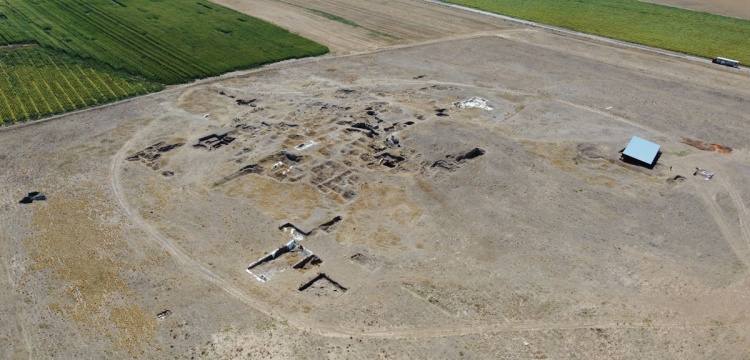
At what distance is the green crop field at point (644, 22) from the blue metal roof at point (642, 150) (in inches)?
1525

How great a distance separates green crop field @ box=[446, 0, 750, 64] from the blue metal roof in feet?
127

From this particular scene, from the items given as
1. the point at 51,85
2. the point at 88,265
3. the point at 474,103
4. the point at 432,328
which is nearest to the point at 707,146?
the point at 474,103

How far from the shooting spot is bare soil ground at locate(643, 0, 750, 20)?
347ft

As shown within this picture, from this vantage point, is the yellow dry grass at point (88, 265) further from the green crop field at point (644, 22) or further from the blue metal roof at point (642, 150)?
the green crop field at point (644, 22)

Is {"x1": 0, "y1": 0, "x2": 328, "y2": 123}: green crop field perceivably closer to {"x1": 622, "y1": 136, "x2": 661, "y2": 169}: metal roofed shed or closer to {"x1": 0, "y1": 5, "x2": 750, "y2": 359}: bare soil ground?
{"x1": 0, "y1": 5, "x2": 750, "y2": 359}: bare soil ground

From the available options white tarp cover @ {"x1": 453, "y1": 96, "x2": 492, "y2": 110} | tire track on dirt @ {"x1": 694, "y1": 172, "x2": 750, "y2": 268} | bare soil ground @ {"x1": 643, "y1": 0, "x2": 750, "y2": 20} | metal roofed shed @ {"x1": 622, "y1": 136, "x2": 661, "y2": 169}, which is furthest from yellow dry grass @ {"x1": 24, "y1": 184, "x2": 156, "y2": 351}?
bare soil ground @ {"x1": 643, "y1": 0, "x2": 750, "y2": 20}

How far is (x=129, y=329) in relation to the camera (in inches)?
1357

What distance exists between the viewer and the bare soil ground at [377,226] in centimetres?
3469

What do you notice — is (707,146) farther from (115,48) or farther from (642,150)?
(115,48)

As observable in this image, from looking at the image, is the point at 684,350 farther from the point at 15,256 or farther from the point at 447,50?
the point at 447,50

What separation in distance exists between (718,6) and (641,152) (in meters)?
78.4

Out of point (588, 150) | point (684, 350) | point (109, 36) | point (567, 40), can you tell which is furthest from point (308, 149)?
point (567, 40)

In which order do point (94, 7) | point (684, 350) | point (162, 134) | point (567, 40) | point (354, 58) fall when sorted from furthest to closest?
point (94, 7), point (567, 40), point (354, 58), point (162, 134), point (684, 350)

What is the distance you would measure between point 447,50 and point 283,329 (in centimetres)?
6168
